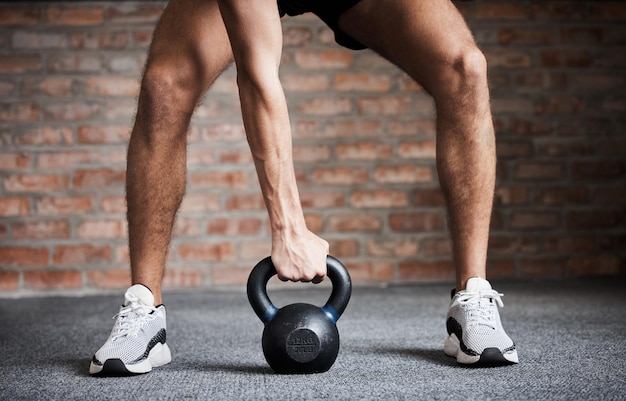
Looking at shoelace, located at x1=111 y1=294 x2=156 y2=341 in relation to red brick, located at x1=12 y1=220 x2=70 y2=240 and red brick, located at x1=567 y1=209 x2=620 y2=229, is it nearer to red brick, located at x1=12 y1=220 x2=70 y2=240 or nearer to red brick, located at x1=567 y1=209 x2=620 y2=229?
red brick, located at x1=12 y1=220 x2=70 y2=240

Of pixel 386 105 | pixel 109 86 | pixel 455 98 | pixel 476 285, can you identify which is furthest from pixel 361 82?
pixel 476 285

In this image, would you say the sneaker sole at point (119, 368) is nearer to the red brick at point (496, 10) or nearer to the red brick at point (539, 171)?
the red brick at point (539, 171)

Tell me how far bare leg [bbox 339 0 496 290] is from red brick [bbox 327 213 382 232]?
6.07 feet

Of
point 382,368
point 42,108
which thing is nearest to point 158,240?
point 382,368

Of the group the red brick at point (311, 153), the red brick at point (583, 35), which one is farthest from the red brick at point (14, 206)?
the red brick at point (583, 35)

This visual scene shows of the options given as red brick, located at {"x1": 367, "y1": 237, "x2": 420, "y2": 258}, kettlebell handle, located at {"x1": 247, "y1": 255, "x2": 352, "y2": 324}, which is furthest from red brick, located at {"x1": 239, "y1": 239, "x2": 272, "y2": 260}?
kettlebell handle, located at {"x1": 247, "y1": 255, "x2": 352, "y2": 324}

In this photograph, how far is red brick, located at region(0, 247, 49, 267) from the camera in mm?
3334

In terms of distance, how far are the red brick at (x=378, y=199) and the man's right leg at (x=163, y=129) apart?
6.29 ft

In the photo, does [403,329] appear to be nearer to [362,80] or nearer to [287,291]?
[287,291]

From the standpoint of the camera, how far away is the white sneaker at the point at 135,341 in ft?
4.46

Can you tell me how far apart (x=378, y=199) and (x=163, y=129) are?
80.2 inches

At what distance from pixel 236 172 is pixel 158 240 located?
6.10 feet

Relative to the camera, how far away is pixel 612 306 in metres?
2.45

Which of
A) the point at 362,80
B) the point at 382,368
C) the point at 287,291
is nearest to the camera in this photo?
the point at 382,368
